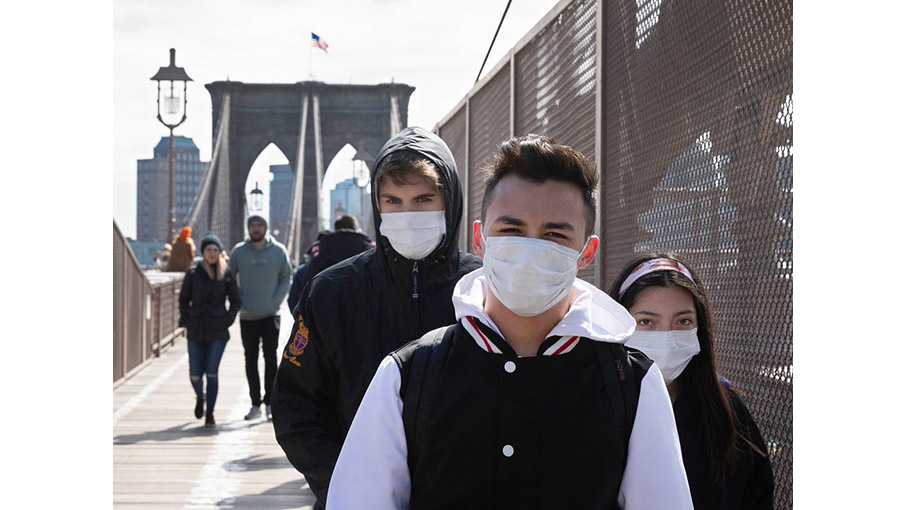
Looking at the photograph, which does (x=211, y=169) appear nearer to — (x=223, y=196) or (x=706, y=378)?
(x=223, y=196)

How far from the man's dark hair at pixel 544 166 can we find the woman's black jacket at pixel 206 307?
6.70 meters

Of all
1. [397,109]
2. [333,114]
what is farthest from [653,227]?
[333,114]

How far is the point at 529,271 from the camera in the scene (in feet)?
5.38

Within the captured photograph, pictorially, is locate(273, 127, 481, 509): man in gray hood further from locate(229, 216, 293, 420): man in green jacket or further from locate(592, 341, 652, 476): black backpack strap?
locate(229, 216, 293, 420): man in green jacket

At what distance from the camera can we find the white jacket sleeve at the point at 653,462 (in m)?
1.57

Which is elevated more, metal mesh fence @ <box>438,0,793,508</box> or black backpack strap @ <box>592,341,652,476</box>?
metal mesh fence @ <box>438,0,793,508</box>

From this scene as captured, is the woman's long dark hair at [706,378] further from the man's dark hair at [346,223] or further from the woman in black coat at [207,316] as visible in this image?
the woman in black coat at [207,316]

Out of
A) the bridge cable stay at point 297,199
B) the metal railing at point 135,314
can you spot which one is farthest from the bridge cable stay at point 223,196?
the metal railing at point 135,314

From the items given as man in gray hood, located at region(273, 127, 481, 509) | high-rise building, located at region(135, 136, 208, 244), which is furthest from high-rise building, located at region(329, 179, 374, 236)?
high-rise building, located at region(135, 136, 208, 244)

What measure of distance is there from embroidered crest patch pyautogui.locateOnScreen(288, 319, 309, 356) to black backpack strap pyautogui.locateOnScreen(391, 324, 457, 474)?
1098mm

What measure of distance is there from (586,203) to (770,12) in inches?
49.4

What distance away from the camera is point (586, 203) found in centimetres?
175

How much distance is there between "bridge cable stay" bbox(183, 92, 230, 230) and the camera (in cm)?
4328

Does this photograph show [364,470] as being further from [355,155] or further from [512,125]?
[355,155]
